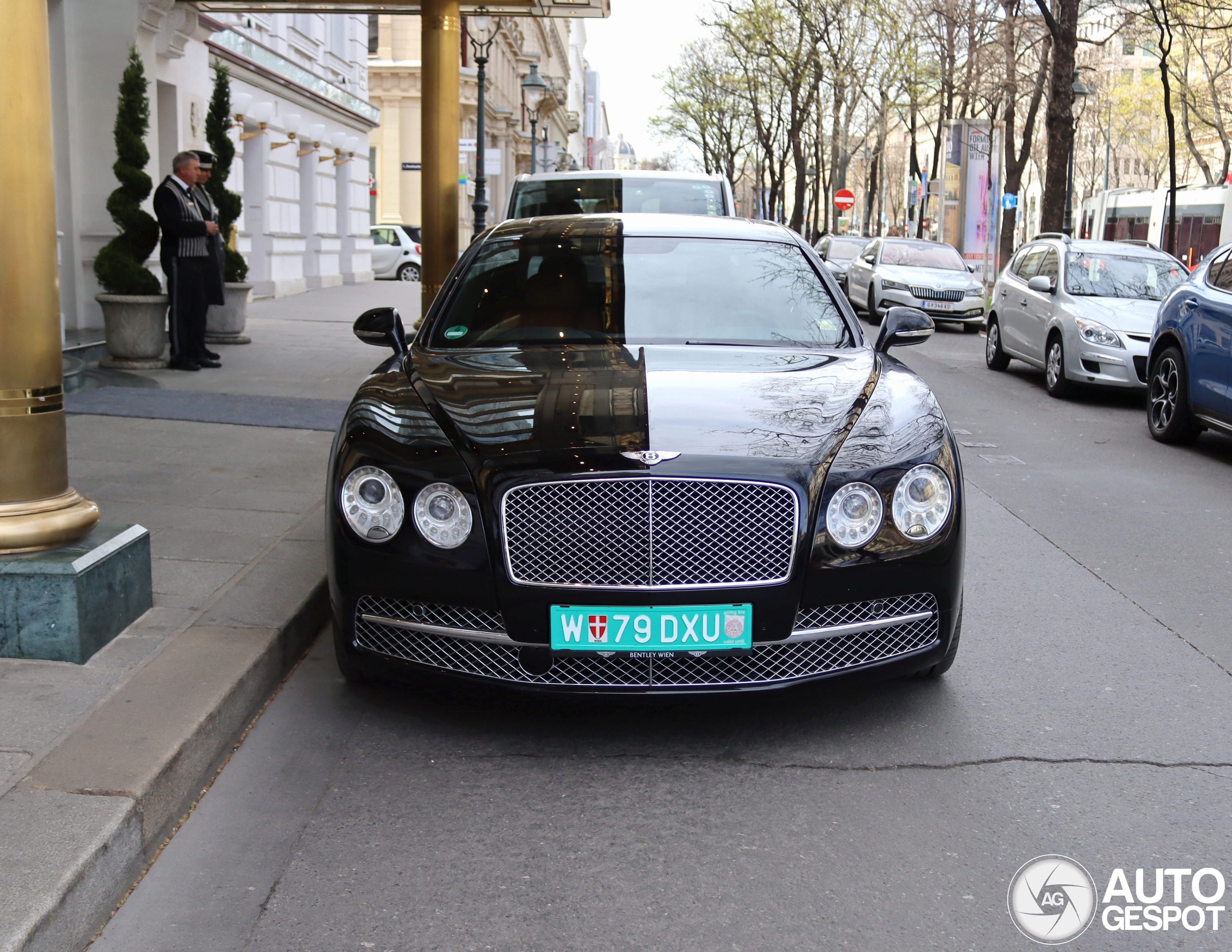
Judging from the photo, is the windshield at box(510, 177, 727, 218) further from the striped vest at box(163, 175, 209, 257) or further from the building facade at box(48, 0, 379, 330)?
the building facade at box(48, 0, 379, 330)

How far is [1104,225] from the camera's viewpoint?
2060 inches

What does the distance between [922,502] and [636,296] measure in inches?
70.5

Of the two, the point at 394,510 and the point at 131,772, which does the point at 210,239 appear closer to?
the point at 394,510

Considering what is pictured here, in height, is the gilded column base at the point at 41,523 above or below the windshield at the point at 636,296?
below

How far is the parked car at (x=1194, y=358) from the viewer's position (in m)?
9.50

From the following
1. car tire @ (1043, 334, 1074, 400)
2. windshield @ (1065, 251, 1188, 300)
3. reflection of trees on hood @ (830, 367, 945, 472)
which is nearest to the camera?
reflection of trees on hood @ (830, 367, 945, 472)

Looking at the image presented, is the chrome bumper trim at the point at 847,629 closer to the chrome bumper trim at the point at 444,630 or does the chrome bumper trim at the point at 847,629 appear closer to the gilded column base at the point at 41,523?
the chrome bumper trim at the point at 444,630

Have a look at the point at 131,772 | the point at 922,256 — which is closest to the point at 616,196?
the point at 131,772

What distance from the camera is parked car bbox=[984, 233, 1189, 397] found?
12.8 m

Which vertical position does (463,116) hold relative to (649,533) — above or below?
above

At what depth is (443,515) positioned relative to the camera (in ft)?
12.5

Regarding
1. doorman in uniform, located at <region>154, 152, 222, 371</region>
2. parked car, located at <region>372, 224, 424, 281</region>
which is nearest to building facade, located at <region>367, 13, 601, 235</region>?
parked car, located at <region>372, 224, 424, 281</region>

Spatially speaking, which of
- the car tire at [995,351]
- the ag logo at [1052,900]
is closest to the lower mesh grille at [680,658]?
the ag logo at [1052,900]

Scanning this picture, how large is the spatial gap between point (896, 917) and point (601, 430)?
1.58 metres
